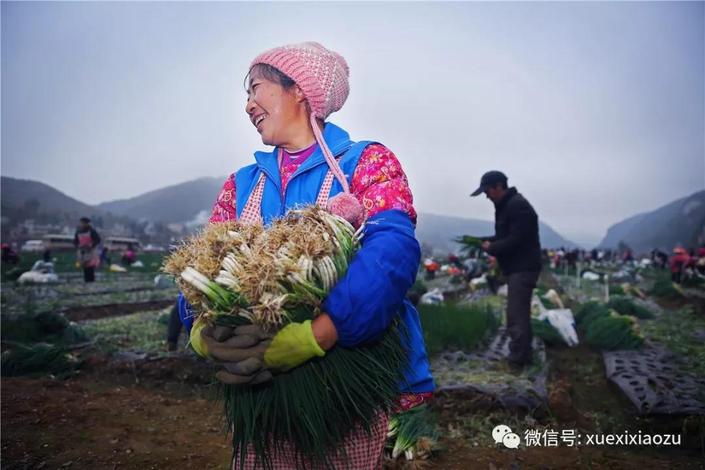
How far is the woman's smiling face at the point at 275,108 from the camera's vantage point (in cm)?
153

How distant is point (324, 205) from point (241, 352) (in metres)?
0.53

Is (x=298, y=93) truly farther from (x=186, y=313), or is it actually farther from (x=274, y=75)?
(x=186, y=313)

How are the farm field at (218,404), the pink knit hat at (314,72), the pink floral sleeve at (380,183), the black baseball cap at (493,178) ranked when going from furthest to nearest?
the black baseball cap at (493,178) → the farm field at (218,404) → the pink knit hat at (314,72) → the pink floral sleeve at (380,183)

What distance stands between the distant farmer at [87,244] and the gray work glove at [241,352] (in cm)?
1284

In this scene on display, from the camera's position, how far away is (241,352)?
108cm

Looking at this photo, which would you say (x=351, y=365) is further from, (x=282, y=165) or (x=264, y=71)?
(x=264, y=71)

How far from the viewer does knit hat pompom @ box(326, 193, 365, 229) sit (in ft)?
4.12

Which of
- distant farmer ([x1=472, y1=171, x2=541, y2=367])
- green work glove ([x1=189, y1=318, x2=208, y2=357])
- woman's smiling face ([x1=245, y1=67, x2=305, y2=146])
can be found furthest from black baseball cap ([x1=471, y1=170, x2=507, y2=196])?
green work glove ([x1=189, y1=318, x2=208, y2=357])

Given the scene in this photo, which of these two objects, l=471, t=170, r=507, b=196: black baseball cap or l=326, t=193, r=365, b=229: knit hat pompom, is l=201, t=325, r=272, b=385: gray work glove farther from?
l=471, t=170, r=507, b=196: black baseball cap

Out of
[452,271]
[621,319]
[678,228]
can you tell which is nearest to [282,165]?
[621,319]

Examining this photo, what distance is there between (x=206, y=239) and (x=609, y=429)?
378cm

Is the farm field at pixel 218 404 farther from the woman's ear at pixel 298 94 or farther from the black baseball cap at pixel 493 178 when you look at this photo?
the black baseball cap at pixel 493 178

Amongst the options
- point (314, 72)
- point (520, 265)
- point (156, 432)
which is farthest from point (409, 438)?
point (520, 265)

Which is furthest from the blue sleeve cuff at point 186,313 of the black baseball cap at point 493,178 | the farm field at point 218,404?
the black baseball cap at point 493,178
